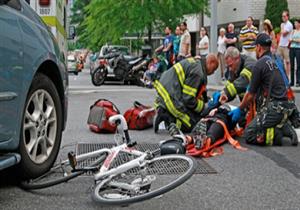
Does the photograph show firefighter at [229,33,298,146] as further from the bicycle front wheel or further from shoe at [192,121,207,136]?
the bicycle front wheel

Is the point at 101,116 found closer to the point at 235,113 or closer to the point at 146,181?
the point at 235,113

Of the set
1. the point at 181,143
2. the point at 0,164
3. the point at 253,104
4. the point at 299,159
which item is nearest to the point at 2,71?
the point at 0,164

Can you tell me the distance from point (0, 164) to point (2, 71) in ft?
2.17

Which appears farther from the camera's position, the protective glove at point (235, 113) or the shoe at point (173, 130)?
the protective glove at point (235, 113)

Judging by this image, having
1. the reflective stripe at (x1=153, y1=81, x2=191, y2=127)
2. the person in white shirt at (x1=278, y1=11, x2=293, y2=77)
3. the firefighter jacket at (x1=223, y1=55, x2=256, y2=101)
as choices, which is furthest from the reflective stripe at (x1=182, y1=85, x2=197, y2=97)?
the person in white shirt at (x1=278, y1=11, x2=293, y2=77)

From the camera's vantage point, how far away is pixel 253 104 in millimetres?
7363

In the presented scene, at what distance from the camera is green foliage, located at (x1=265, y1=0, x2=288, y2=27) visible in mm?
26719

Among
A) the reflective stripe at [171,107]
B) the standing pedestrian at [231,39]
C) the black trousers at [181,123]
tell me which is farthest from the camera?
the standing pedestrian at [231,39]

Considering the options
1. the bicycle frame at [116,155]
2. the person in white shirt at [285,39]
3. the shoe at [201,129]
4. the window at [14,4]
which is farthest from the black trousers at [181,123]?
the person in white shirt at [285,39]

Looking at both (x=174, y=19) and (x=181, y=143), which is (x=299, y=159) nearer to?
(x=181, y=143)

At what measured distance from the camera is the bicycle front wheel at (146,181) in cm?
397

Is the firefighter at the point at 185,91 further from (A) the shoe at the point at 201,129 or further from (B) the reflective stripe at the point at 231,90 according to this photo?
(A) the shoe at the point at 201,129

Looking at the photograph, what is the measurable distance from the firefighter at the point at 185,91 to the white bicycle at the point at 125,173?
2670 millimetres

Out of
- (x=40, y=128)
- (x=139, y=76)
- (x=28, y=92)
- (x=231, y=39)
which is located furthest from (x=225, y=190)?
(x=139, y=76)
